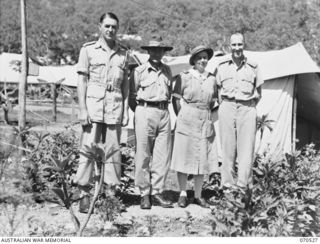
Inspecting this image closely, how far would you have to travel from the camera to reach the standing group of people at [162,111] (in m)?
4.48

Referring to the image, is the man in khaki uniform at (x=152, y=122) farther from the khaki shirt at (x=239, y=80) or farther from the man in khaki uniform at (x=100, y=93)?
the khaki shirt at (x=239, y=80)

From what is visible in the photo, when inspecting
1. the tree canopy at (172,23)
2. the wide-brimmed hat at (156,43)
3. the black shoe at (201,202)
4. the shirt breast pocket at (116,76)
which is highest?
the tree canopy at (172,23)

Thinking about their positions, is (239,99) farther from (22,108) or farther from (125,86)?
(22,108)

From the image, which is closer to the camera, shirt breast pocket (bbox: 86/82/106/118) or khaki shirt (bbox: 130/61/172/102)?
shirt breast pocket (bbox: 86/82/106/118)

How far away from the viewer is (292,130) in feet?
29.6

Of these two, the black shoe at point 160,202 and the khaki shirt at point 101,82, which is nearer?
the khaki shirt at point 101,82

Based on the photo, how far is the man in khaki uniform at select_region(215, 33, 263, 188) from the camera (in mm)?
4758

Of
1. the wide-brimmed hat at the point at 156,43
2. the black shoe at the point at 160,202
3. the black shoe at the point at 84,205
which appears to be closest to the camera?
the black shoe at the point at 84,205

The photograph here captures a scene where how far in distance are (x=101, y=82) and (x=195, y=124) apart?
986 mm

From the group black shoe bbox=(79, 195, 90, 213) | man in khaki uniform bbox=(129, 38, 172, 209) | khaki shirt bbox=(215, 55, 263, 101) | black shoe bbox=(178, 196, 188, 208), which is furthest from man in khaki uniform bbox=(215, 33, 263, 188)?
black shoe bbox=(79, 195, 90, 213)

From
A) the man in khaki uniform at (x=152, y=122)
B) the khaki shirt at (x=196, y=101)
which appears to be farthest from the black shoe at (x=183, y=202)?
the khaki shirt at (x=196, y=101)

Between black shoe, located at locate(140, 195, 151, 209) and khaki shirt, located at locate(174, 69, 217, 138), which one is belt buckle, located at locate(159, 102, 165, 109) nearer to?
khaki shirt, located at locate(174, 69, 217, 138)

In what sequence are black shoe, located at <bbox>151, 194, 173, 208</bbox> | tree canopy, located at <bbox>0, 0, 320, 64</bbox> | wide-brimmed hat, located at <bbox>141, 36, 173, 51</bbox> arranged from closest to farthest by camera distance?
1. wide-brimmed hat, located at <bbox>141, 36, 173, 51</bbox>
2. black shoe, located at <bbox>151, 194, 173, 208</bbox>
3. tree canopy, located at <bbox>0, 0, 320, 64</bbox>

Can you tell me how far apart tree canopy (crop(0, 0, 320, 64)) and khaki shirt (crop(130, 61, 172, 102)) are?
14.6 m
